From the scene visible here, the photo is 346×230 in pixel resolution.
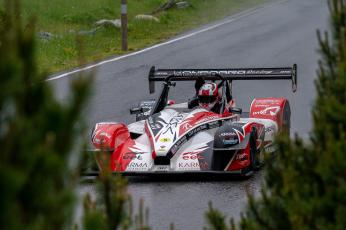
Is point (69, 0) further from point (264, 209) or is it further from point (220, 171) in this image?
point (264, 209)

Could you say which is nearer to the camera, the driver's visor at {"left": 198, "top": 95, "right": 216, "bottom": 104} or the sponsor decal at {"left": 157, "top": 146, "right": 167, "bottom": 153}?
the sponsor decal at {"left": 157, "top": 146, "right": 167, "bottom": 153}

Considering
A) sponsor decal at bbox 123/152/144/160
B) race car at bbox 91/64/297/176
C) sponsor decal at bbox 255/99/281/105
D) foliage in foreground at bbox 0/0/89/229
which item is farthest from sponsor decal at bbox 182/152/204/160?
foliage in foreground at bbox 0/0/89/229

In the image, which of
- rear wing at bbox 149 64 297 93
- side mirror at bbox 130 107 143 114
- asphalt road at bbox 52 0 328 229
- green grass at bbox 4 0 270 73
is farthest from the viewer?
green grass at bbox 4 0 270 73

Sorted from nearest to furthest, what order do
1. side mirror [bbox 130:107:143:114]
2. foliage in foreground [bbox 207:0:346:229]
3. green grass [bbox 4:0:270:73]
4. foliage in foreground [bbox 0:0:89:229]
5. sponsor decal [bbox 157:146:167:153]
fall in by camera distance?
1. foliage in foreground [bbox 0:0:89:229]
2. foliage in foreground [bbox 207:0:346:229]
3. sponsor decal [bbox 157:146:167:153]
4. side mirror [bbox 130:107:143:114]
5. green grass [bbox 4:0:270:73]

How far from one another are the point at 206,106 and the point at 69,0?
818 inches

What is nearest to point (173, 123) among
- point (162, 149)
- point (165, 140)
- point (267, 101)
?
point (165, 140)

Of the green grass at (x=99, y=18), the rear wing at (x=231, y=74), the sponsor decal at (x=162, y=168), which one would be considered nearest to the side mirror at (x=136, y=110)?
the rear wing at (x=231, y=74)

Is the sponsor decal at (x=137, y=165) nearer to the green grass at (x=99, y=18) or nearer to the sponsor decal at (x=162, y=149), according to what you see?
the sponsor decal at (x=162, y=149)

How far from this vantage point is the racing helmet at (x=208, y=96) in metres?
13.3

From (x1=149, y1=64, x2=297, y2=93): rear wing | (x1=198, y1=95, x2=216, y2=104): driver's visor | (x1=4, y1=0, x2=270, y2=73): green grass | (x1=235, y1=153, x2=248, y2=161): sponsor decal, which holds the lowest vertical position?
(x1=235, y1=153, x2=248, y2=161): sponsor decal

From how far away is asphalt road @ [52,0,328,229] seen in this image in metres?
11.4

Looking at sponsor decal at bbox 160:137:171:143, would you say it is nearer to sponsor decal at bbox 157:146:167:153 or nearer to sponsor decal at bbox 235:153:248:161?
sponsor decal at bbox 157:146:167:153

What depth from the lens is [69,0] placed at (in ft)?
110

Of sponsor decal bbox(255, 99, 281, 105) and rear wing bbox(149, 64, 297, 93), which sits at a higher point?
rear wing bbox(149, 64, 297, 93)
